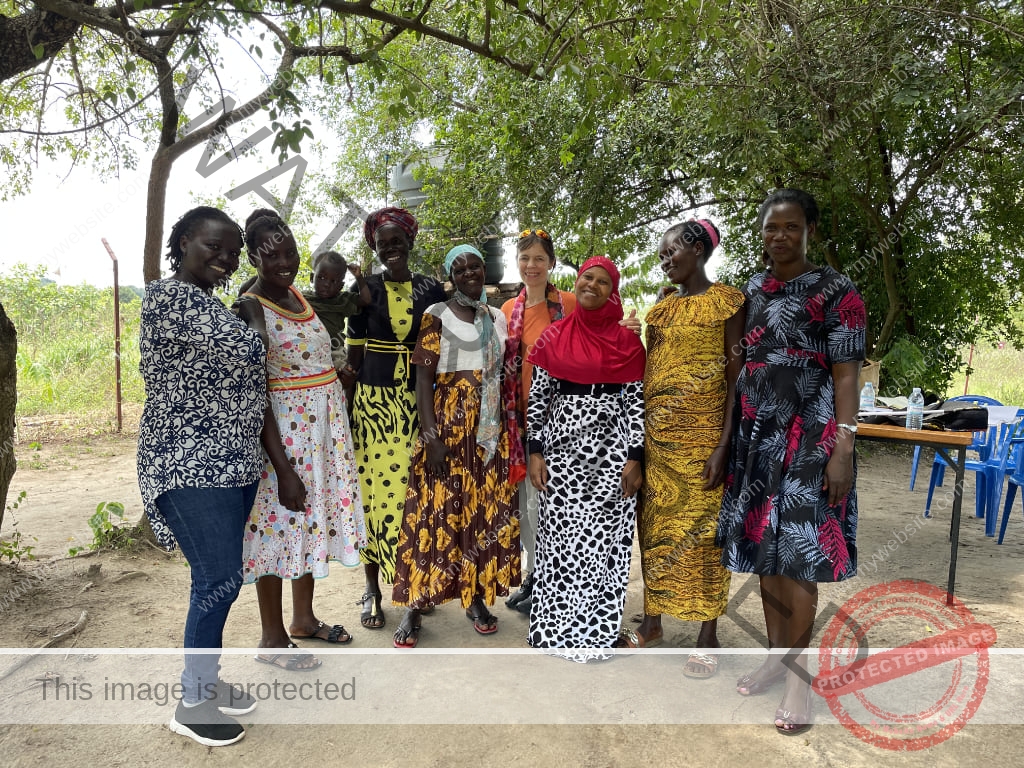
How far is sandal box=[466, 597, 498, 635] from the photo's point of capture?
3.41 metres

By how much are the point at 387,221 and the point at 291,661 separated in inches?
80.6

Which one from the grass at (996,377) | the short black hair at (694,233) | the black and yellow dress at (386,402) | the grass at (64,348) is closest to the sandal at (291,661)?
the black and yellow dress at (386,402)

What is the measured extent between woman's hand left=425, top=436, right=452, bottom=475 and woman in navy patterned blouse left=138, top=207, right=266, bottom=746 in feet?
2.79

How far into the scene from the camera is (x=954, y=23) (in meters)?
6.03

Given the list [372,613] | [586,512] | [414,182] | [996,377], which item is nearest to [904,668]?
[586,512]

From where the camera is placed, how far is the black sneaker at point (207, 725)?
2.45 m

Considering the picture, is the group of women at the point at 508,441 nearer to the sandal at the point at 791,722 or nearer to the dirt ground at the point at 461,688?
the sandal at the point at 791,722

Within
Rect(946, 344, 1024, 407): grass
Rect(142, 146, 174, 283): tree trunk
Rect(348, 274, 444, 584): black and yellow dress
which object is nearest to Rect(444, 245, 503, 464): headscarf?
Rect(348, 274, 444, 584): black and yellow dress

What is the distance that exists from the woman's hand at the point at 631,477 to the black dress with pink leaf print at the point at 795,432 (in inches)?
18.7

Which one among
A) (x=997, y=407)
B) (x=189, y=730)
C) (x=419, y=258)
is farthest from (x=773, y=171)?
(x=189, y=730)

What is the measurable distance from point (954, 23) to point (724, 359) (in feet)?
17.5

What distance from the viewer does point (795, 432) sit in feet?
8.59

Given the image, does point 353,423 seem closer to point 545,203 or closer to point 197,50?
point 197,50

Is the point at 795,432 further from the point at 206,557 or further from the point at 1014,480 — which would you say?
the point at 1014,480
